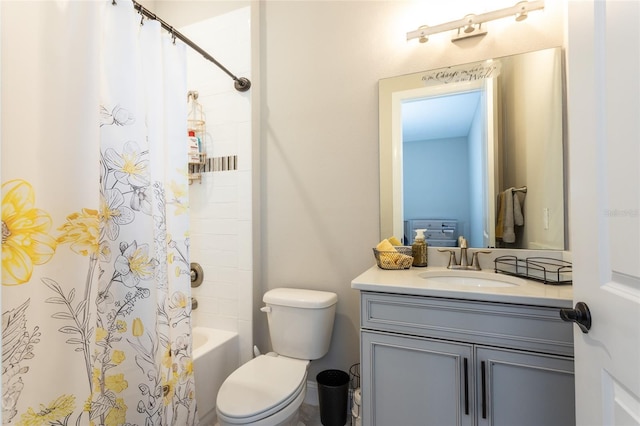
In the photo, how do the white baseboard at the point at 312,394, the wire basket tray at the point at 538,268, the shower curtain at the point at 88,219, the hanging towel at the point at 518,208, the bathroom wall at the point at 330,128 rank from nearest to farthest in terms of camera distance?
the shower curtain at the point at 88,219 → the wire basket tray at the point at 538,268 → the hanging towel at the point at 518,208 → the bathroom wall at the point at 330,128 → the white baseboard at the point at 312,394

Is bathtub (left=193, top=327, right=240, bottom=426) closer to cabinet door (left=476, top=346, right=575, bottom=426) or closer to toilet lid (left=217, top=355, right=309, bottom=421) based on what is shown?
toilet lid (left=217, top=355, right=309, bottom=421)

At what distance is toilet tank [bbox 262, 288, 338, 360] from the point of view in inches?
63.5

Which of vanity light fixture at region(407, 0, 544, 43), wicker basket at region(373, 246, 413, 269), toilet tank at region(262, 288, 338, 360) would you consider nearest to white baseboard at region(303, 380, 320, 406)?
toilet tank at region(262, 288, 338, 360)

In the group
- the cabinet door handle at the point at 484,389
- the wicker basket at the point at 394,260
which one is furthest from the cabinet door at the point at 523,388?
the wicker basket at the point at 394,260

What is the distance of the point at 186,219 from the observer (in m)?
1.29

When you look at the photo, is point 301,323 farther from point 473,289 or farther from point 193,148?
point 193,148

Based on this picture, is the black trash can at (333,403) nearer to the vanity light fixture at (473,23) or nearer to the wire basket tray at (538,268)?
the wire basket tray at (538,268)

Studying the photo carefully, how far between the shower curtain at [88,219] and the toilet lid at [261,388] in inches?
8.3

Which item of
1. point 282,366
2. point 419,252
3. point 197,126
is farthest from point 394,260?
point 197,126

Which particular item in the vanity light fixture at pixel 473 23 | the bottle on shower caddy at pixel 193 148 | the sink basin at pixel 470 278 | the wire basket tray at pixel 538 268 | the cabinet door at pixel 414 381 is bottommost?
the cabinet door at pixel 414 381

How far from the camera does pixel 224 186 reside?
196 centimetres

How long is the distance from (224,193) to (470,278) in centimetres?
150

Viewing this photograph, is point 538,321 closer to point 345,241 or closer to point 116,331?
point 345,241

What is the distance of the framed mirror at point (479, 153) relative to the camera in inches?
53.2
